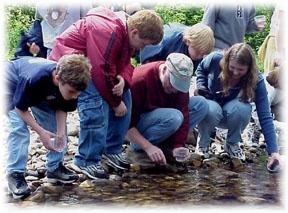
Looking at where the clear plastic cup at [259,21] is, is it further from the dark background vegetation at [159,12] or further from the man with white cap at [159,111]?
the man with white cap at [159,111]

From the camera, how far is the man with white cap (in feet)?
12.1

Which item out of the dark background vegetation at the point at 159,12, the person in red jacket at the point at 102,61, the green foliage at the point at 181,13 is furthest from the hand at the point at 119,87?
the green foliage at the point at 181,13

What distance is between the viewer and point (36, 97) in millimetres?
3082

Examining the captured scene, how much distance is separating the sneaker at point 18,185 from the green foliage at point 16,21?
4.29 feet

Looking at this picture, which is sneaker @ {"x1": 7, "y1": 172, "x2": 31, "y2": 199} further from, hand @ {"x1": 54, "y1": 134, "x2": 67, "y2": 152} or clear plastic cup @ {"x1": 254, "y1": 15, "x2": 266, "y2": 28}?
clear plastic cup @ {"x1": 254, "y1": 15, "x2": 266, "y2": 28}

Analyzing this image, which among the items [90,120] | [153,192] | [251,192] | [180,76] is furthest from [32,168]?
[251,192]

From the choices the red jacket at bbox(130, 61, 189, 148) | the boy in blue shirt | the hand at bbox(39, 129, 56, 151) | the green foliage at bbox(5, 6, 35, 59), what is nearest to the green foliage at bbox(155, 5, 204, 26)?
the green foliage at bbox(5, 6, 35, 59)

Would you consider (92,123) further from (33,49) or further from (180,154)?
(33,49)

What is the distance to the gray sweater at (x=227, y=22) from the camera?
447cm

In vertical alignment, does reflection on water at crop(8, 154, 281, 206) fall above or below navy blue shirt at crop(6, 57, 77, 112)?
below

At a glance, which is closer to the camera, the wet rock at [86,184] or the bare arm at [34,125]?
the bare arm at [34,125]

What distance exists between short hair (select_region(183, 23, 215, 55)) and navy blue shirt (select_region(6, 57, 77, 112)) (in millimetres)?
1012

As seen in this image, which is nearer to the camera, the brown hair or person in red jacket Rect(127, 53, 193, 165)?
person in red jacket Rect(127, 53, 193, 165)

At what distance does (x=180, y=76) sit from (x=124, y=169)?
0.62m
